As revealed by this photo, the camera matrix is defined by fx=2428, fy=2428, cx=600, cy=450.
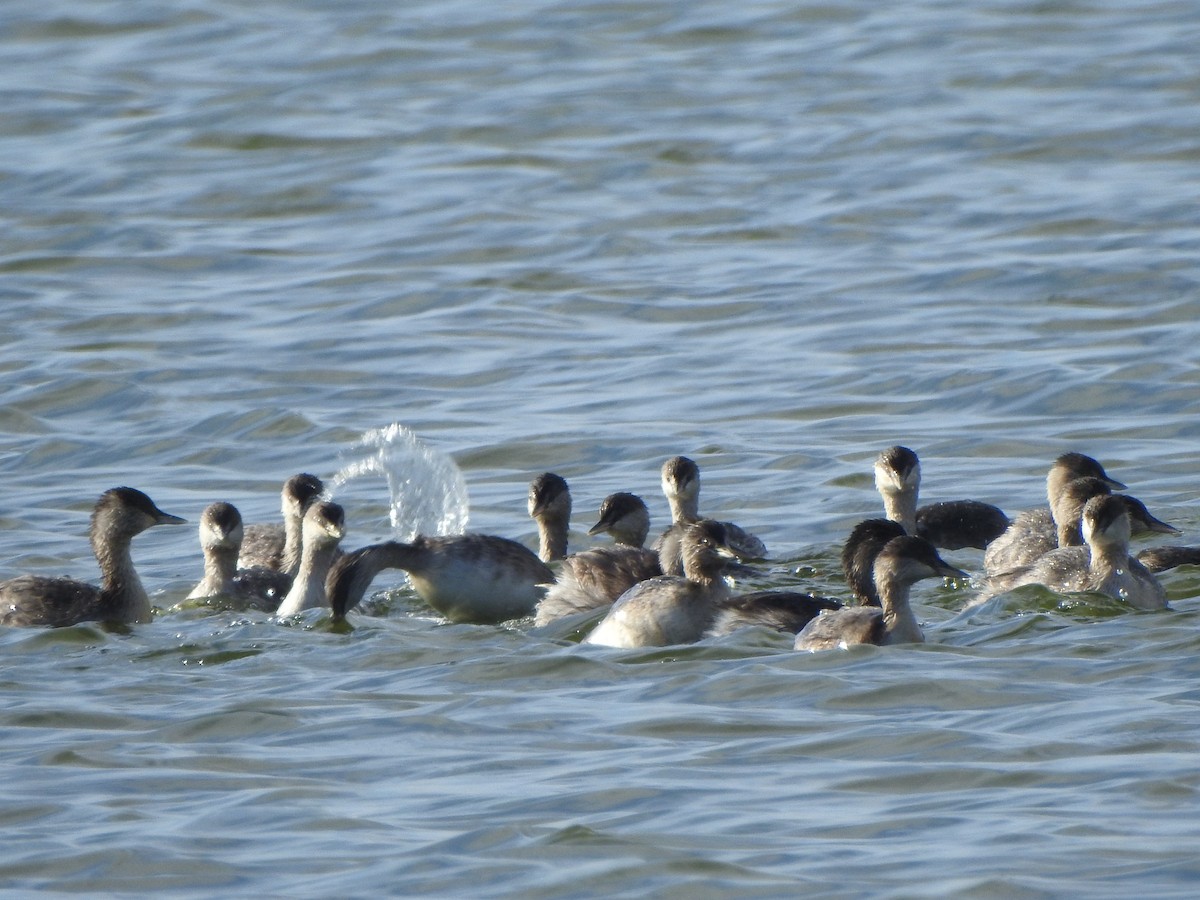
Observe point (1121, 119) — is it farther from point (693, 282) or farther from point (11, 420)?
point (11, 420)

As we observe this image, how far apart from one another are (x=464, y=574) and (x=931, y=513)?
3166 millimetres

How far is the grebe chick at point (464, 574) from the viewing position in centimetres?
1252

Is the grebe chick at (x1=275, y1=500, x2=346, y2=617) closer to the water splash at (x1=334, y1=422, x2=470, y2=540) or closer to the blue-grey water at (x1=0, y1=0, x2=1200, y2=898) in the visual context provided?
the blue-grey water at (x1=0, y1=0, x2=1200, y2=898)

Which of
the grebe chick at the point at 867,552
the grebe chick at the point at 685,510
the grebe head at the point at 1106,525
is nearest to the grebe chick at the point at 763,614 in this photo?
the grebe chick at the point at 867,552

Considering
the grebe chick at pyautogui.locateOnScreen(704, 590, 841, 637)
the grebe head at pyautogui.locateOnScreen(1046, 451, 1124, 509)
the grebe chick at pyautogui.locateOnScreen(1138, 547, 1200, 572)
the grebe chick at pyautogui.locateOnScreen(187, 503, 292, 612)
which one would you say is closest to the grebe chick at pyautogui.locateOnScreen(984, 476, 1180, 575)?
the grebe chick at pyautogui.locateOnScreen(1138, 547, 1200, 572)

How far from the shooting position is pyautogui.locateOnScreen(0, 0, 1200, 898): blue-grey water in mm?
8500

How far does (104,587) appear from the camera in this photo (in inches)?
504

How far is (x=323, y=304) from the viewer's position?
21.4 meters

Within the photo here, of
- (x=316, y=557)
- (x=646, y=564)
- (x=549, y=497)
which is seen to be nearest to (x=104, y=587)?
(x=316, y=557)

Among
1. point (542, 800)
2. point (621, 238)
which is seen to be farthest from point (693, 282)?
point (542, 800)

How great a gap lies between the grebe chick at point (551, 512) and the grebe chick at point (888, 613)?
294 centimetres

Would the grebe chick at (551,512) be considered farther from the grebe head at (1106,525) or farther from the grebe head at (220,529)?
Result: the grebe head at (1106,525)

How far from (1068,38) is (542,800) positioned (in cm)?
2382

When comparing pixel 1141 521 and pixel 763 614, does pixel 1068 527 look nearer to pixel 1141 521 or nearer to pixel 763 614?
pixel 1141 521
